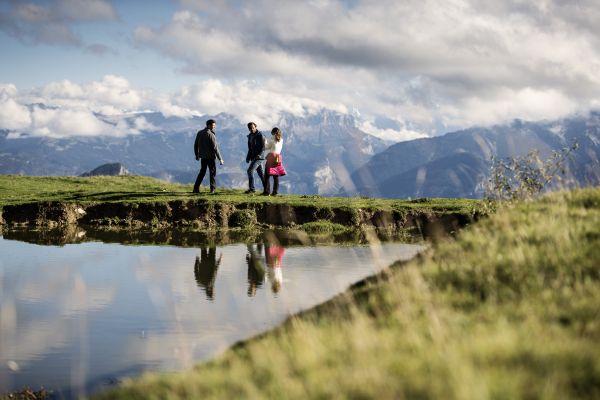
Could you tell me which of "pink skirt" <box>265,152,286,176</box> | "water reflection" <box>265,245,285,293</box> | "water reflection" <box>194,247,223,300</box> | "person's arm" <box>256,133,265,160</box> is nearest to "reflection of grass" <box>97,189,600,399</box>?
"water reflection" <box>265,245,285,293</box>

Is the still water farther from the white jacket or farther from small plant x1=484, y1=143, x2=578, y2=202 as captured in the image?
the white jacket

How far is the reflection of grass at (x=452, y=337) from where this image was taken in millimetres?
5637

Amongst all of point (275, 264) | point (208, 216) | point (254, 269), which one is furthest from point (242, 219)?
point (254, 269)

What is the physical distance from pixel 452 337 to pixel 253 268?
35.0ft

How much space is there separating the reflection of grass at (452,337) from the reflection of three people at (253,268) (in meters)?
4.92

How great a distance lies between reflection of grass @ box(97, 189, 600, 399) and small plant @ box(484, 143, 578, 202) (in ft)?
18.8

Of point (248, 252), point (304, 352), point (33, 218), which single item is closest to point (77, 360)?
point (304, 352)

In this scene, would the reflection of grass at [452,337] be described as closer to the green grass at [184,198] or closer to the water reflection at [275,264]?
the water reflection at [275,264]

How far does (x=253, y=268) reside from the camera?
16.9 m

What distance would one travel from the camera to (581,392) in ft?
17.9

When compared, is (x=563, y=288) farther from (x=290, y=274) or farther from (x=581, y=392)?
(x=290, y=274)

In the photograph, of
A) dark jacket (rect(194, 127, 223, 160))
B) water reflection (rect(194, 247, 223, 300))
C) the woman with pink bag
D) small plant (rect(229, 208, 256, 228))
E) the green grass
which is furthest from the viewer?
the woman with pink bag

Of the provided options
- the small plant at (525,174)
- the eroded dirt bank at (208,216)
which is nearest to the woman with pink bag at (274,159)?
the eroded dirt bank at (208,216)

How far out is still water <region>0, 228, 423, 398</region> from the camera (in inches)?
363
